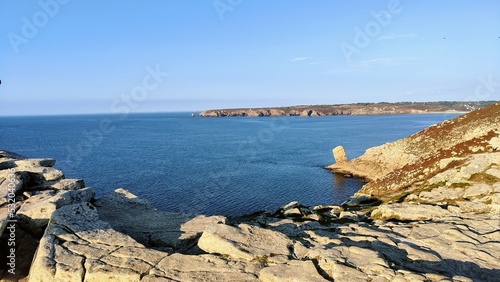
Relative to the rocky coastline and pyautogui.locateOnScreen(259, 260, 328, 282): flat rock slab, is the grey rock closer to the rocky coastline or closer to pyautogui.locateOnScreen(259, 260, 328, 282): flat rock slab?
the rocky coastline

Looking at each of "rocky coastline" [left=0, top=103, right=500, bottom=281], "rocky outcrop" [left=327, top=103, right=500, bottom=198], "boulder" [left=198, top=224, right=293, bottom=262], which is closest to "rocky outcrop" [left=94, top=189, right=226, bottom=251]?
"rocky coastline" [left=0, top=103, right=500, bottom=281]

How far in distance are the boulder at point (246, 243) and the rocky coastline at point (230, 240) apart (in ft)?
0.17

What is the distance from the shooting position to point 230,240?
660 inches

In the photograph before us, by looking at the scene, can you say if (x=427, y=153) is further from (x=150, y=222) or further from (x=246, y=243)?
(x=246, y=243)

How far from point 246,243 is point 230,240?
32.2 inches

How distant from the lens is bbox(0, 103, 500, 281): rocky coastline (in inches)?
576

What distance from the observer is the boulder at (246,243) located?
15703 millimetres

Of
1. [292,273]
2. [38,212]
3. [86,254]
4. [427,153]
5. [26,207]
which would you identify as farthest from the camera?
[427,153]

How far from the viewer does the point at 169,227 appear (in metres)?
22.6

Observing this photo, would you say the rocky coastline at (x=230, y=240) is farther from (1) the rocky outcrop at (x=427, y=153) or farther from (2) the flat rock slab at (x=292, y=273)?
(1) the rocky outcrop at (x=427, y=153)

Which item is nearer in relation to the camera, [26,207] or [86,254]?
[86,254]

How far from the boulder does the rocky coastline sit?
0.05 m

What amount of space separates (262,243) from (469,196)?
22.6m

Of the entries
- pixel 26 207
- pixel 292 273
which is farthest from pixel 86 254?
pixel 292 273
